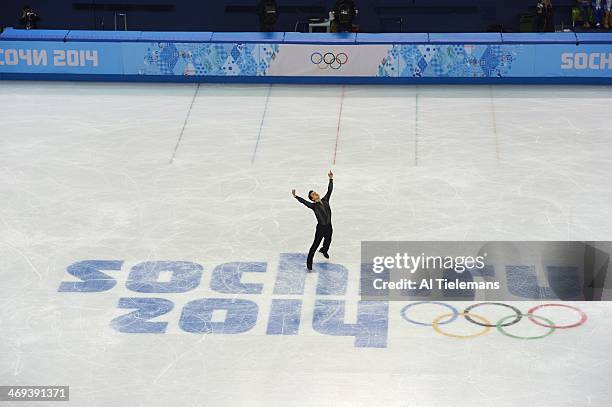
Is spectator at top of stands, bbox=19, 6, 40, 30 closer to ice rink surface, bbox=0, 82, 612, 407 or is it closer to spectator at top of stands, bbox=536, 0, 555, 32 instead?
ice rink surface, bbox=0, 82, 612, 407

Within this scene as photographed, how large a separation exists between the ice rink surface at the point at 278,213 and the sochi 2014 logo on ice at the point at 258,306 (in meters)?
0.13

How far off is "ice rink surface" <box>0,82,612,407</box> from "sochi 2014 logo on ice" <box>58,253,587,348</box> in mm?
126

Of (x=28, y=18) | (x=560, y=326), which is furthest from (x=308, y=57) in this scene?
(x=560, y=326)

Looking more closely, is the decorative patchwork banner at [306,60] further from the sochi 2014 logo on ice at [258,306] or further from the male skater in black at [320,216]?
the male skater in black at [320,216]

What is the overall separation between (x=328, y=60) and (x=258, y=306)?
36.2ft

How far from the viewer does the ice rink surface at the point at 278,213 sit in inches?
711

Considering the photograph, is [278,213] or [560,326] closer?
[560,326]

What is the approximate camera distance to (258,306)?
20.2 metres

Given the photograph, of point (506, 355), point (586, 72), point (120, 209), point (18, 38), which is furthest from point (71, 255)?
point (586, 72)

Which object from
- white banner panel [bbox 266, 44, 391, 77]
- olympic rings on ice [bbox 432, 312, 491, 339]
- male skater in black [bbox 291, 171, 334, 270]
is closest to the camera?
olympic rings on ice [bbox 432, 312, 491, 339]

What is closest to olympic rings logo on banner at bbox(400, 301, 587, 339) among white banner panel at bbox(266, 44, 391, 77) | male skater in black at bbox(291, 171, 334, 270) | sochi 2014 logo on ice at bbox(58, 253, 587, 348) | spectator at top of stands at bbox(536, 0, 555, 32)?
sochi 2014 logo on ice at bbox(58, 253, 587, 348)

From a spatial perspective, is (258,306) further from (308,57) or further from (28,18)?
(28,18)

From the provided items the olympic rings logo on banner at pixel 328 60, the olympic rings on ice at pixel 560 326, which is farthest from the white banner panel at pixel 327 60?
the olympic rings on ice at pixel 560 326

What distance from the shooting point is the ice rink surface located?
18.1 meters
